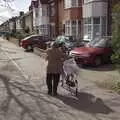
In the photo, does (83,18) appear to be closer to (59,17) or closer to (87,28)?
(87,28)

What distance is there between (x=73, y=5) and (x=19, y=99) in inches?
1281

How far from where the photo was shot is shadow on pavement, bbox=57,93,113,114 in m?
10.2

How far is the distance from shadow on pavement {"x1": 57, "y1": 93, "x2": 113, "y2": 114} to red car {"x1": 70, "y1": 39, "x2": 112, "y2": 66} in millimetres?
8864

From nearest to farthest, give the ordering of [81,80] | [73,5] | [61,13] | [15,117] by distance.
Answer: [15,117]
[81,80]
[73,5]
[61,13]

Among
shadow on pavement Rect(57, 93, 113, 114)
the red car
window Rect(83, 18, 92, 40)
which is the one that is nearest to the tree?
shadow on pavement Rect(57, 93, 113, 114)

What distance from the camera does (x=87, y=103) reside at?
11.1 meters

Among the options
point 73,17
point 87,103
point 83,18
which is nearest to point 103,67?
point 87,103

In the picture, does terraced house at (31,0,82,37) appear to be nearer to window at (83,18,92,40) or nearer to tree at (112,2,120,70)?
window at (83,18,92,40)

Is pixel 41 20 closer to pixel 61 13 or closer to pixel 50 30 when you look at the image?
pixel 50 30

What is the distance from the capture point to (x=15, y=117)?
30.7 feet

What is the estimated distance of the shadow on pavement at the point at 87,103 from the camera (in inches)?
401

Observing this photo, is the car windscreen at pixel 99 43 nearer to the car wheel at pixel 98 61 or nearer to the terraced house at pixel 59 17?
the car wheel at pixel 98 61

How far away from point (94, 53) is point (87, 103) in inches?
418

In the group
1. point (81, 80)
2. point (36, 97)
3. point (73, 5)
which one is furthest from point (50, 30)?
point (36, 97)
